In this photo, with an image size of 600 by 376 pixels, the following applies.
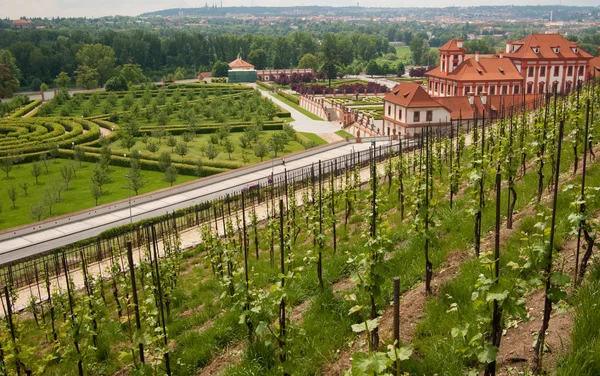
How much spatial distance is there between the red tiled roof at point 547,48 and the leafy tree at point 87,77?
55856mm

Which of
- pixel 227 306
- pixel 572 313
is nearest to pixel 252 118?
pixel 227 306

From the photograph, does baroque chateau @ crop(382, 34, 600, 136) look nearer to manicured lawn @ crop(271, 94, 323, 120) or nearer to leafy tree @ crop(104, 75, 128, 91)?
manicured lawn @ crop(271, 94, 323, 120)

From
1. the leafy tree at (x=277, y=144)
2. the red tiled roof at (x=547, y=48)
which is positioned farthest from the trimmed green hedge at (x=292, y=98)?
the leafy tree at (x=277, y=144)

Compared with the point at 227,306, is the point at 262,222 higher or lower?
lower

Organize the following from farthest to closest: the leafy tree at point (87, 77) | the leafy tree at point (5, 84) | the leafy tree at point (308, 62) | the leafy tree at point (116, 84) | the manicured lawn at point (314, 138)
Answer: the leafy tree at point (308, 62), the leafy tree at point (87, 77), the leafy tree at point (116, 84), the leafy tree at point (5, 84), the manicured lawn at point (314, 138)

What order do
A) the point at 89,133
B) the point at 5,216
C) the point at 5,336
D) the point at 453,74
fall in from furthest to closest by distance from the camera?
the point at 453,74 → the point at 89,133 → the point at 5,216 → the point at 5,336

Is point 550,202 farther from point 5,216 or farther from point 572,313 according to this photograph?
point 5,216

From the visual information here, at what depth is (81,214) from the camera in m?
23.4

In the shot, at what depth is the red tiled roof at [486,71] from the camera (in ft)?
145

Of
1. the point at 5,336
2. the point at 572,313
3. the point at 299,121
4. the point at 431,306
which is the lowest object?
the point at 299,121

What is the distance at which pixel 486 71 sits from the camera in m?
44.6

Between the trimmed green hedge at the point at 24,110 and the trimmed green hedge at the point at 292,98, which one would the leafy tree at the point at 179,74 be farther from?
the trimmed green hedge at the point at 24,110

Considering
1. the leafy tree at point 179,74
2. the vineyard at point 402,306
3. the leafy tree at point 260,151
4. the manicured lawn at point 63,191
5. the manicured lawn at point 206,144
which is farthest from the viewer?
the leafy tree at point 179,74

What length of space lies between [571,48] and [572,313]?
153ft
